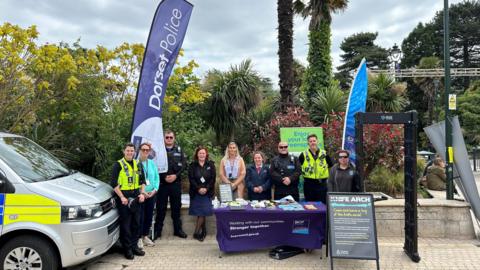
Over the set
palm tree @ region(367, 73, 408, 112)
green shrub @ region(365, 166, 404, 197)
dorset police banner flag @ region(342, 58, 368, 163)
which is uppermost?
palm tree @ region(367, 73, 408, 112)

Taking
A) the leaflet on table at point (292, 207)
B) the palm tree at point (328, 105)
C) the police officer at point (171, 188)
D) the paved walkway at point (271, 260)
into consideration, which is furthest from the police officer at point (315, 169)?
the palm tree at point (328, 105)

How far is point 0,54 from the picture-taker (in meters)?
6.71

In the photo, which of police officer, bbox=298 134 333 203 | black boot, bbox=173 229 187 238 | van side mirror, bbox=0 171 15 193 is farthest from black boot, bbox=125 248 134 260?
police officer, bbox=298 134 333 203

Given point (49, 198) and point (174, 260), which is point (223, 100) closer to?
point (174, 260)

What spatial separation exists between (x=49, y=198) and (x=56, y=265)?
2.83 feet

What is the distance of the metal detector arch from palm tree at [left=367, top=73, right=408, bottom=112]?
33.4ft

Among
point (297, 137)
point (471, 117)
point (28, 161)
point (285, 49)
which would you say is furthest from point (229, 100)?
point (471, 117)

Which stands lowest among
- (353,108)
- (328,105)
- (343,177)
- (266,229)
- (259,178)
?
(266,229)

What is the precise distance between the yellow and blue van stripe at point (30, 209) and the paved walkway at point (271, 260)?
120cm

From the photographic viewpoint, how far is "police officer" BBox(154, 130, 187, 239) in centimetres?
644

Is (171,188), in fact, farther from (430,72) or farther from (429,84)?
(430,72)

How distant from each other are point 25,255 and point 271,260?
11.1 ft

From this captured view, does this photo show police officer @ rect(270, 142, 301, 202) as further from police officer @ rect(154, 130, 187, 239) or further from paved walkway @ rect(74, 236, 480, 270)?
police officer @ rect(154, 130, 187, 239)

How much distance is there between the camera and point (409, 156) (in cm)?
562
